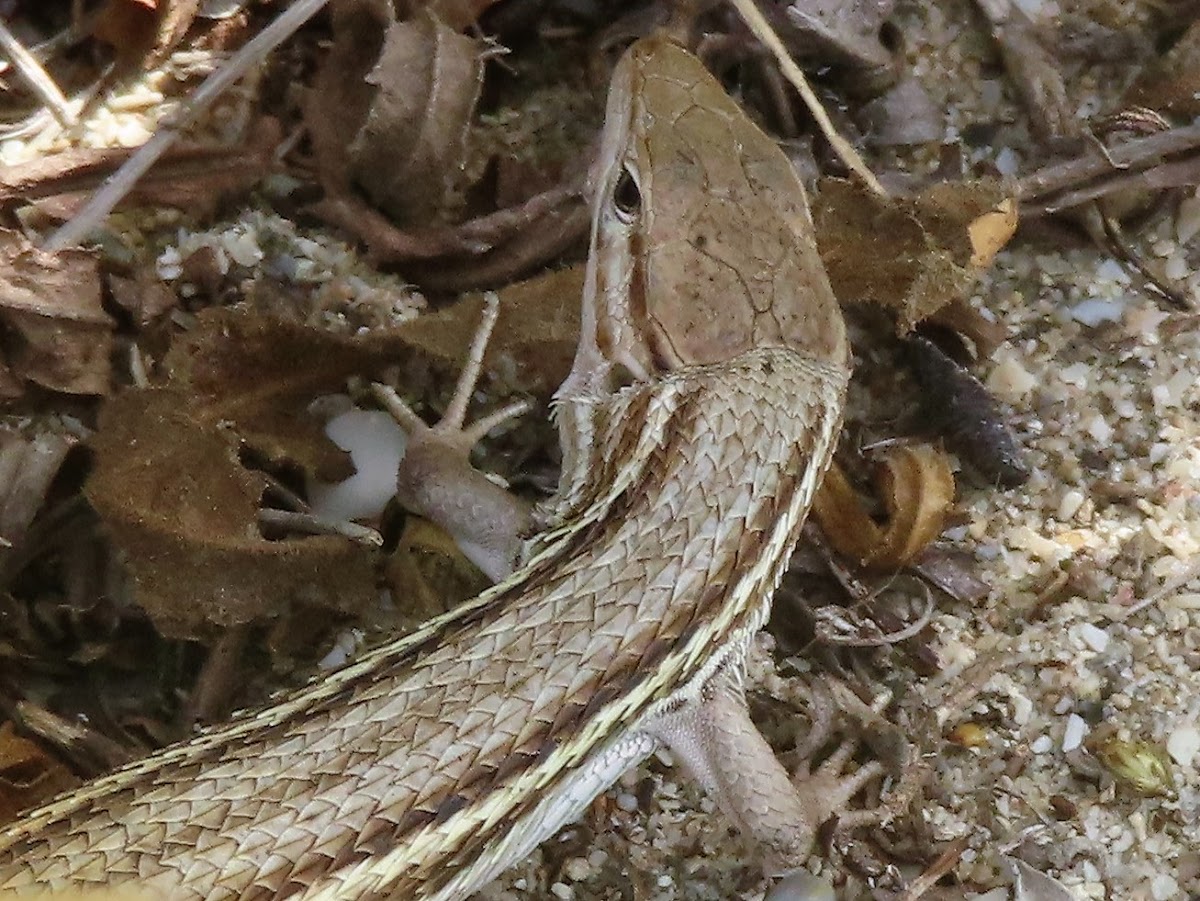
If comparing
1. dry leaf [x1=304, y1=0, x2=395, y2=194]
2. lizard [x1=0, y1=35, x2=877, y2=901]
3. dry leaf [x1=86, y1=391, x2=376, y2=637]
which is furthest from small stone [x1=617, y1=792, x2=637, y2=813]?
dry leaf [x1=304, y1=0, x2=395, y2=194]

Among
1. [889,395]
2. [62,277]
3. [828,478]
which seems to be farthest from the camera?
[889,395]

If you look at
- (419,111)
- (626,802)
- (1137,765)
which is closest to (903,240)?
(419,111)

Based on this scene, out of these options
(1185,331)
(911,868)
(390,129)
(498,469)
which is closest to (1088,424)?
(1185,331)

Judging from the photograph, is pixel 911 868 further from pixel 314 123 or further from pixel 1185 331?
pixel 314 123

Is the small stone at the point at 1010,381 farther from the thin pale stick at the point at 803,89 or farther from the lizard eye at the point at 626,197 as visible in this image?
the lizard eye at the point at 626,197

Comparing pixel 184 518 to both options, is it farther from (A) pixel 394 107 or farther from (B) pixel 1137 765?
(B) pixel 1137 765

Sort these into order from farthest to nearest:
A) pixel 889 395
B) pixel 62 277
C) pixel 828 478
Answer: pixel 889 395 → pixel 828 478 → pixel 62 277

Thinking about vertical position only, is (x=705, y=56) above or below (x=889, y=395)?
above

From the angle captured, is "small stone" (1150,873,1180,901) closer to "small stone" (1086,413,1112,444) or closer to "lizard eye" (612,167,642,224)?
"small stone" (1086,413,1112,444)

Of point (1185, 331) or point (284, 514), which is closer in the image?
point (284, 514)
